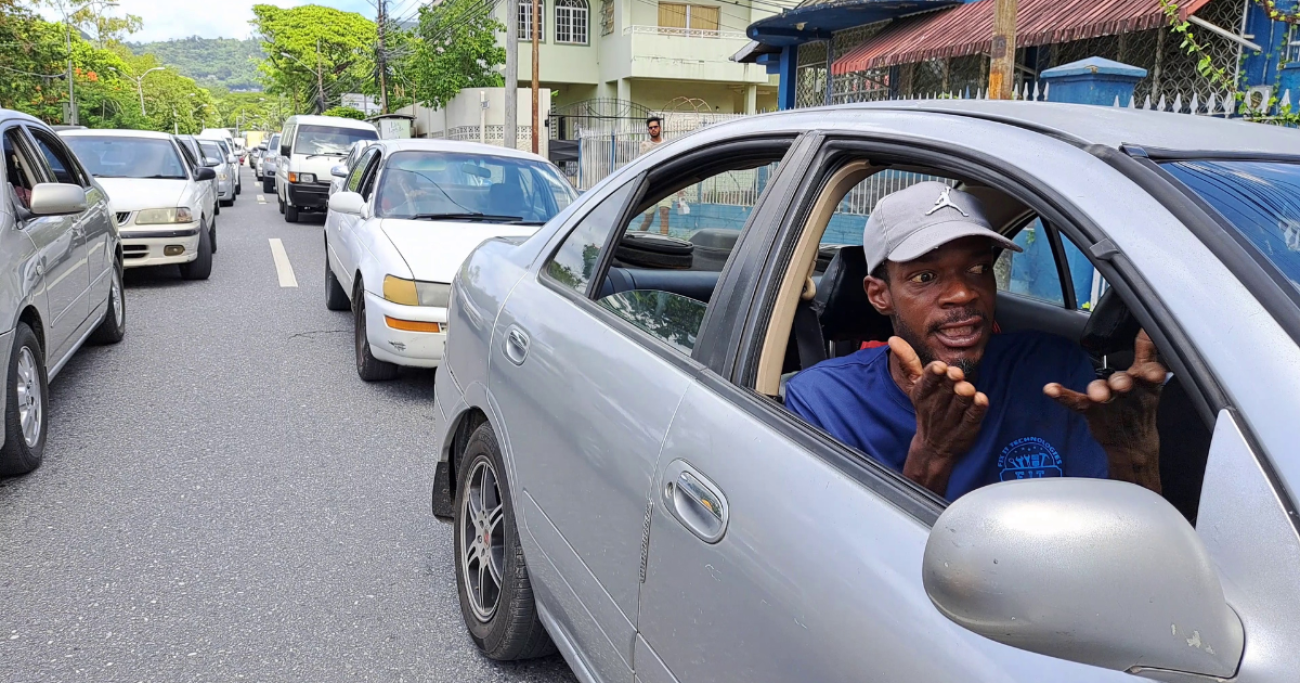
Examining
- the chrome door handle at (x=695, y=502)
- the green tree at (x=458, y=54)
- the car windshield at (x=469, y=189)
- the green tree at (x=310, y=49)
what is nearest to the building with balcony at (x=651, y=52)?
the green tree at (x=458, y=54)

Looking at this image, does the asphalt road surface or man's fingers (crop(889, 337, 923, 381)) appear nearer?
man's fingers (crop(889, 337, 923, 381))

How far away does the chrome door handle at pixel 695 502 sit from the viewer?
177 centimetres

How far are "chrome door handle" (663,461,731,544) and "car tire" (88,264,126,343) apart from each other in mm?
6427

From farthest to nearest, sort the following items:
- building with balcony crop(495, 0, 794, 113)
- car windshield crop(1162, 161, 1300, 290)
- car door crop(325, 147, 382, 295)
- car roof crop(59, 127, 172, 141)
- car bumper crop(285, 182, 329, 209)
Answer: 1. building with balcony crop(495, 0, 794, 113)
2. car bumper crop(285, 182, 329, 209)
3. car roof crop(59, 127, 172, 141)
4. car door crop(325, 147, 382, 295)
5. car windshield crop(1162, 161, 1300, 290)

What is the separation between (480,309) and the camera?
10.9ft

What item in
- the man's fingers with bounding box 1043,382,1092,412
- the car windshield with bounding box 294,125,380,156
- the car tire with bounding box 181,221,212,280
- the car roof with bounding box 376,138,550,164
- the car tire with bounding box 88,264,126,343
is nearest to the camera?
the man's fingers with bounding box 1043,382,1092,412

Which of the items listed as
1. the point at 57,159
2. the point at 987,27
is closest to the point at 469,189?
the point at 57,159

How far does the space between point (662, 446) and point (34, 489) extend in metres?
3.79

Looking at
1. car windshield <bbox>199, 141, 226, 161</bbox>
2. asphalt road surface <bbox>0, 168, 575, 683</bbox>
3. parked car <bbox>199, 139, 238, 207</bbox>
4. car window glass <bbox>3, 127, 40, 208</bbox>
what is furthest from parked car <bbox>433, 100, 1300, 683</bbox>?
car windshield <bbox>199, 141, 226, 161</bbox>

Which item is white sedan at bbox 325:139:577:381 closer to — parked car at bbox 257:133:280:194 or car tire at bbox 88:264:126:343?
car tire at bbox 88:264:126:343

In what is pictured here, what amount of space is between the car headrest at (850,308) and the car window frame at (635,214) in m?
0.47

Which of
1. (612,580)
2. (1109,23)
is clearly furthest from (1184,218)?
(1109,23)

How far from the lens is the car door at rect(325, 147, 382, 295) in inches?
278

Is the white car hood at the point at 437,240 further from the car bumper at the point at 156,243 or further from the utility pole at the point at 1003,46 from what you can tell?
the car bumper at the point at 156,243
